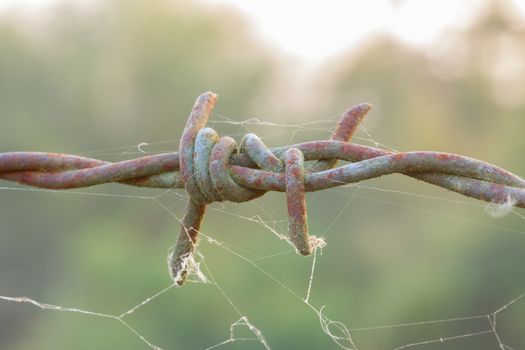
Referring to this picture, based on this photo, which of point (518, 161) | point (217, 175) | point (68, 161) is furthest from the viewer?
point (518, 161)

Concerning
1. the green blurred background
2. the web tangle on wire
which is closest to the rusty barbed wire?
the web tangle on wire

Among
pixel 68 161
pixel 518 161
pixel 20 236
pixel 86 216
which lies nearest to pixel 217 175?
pixel 68 161

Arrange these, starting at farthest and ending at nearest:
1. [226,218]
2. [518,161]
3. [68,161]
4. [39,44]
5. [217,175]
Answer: [39,44]
[226,218]
[518,161]
[68,161]
[217,175]

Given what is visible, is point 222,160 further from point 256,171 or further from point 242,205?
point 242,205

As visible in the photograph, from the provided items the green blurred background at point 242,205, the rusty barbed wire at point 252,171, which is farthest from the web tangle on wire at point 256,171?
the green blurred background at point 242,205

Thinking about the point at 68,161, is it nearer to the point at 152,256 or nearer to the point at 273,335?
the point at 273,335

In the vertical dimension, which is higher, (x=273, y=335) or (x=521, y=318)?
(x=521, y=318)

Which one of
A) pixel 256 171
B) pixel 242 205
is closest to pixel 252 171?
pixel 256 171
